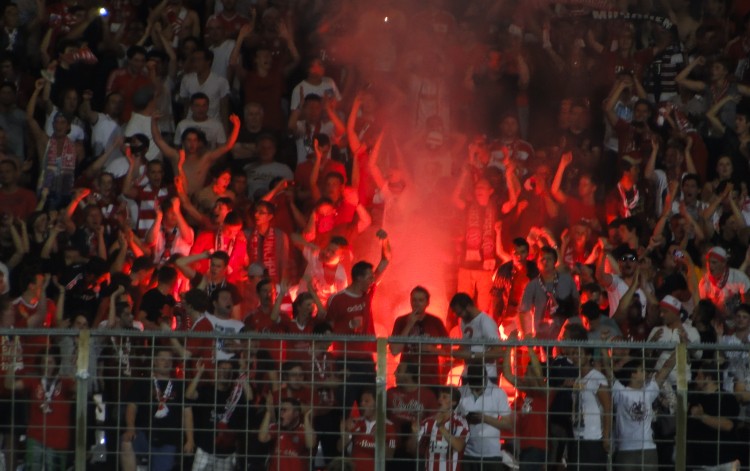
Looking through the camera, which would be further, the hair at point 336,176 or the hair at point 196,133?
the hair at point 196,133

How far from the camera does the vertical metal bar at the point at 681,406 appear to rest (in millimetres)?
10547

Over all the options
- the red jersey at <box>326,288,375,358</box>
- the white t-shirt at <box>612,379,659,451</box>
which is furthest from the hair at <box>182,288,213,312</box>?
the white t-shirt at <box>612,379,659,451</box>

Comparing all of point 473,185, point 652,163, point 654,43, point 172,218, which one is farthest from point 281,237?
point 654,43

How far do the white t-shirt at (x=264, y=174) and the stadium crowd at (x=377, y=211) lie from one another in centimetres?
3

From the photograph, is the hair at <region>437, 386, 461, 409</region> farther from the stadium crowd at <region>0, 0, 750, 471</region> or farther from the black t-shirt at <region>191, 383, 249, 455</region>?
the black t-shirt at <region>191, 383, 249, 455</region>

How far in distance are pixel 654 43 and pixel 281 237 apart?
5615 millimetres

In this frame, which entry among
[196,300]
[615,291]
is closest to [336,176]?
[196,300]

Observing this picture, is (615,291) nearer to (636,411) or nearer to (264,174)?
(636,411)

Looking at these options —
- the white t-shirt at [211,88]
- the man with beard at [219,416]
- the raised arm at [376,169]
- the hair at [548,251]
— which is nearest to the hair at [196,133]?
the white t-shirt at [211,88]

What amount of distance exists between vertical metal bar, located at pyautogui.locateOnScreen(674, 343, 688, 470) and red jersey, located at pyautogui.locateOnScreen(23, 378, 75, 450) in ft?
14.1

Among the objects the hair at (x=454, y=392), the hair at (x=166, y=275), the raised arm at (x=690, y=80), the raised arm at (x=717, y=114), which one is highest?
the raised arm at (x=690, y=80)

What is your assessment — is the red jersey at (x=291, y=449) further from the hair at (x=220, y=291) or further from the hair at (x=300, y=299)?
the hair at (x=220, y=291)

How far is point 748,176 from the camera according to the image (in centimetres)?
1750

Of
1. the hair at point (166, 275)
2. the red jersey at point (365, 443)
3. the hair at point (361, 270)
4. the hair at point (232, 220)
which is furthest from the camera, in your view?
the hair at point (232, 220)
